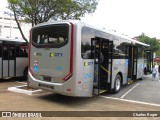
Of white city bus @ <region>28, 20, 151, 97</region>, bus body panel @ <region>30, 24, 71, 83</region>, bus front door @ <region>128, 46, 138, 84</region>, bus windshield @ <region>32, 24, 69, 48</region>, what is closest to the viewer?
white city bus @ <region>28, 20, 151, 97</region>

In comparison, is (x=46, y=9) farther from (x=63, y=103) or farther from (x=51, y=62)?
(x=63, y=103)

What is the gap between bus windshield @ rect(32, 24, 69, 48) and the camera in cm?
762

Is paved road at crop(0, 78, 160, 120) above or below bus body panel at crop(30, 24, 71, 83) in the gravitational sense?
below

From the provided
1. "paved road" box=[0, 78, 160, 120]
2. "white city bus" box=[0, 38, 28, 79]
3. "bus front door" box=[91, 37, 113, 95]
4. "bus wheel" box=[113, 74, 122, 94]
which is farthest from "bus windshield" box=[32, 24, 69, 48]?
"white city bus" box=[0, 38, 28, 79]

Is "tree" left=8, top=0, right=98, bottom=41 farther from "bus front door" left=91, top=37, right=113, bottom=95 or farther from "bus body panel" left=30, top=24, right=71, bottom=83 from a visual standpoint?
"bus front door" left=91, top=37, right=113, bottom=95

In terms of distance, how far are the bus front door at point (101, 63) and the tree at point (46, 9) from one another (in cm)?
339

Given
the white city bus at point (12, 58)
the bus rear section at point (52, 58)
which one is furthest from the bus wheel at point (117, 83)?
the white city bus at point (12, 58)

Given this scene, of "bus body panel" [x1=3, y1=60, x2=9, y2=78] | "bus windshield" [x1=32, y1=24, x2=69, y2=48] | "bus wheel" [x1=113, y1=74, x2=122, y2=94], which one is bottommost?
"bus wheel" [x1=113, y1=74, x2=122, y2=94]

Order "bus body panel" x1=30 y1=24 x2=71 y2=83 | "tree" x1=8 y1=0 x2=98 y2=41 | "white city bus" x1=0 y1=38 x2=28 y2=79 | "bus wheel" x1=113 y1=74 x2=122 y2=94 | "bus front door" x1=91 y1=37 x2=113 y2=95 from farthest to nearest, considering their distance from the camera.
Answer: "white city bus" x1=0 y1=38 x2=28 y2=79 < "tree" x1=8 y1=0 x2=98 y2=41 < "bus wheel" x1=113 y1=74 x2=122 y2=94 < "bus front door" x1=91 y1=37 x2=113 y2=95 < "bus body panel" x1=30 y1=24 x2=71 y2=83

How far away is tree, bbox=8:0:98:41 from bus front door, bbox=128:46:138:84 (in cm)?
368

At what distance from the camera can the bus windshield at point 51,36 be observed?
7624 millimetres

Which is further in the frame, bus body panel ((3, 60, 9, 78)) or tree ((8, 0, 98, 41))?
bus body panel ((3, 60, 9, 78))

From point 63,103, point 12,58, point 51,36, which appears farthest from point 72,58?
point 12,58

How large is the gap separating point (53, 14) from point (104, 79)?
15.5 feet
